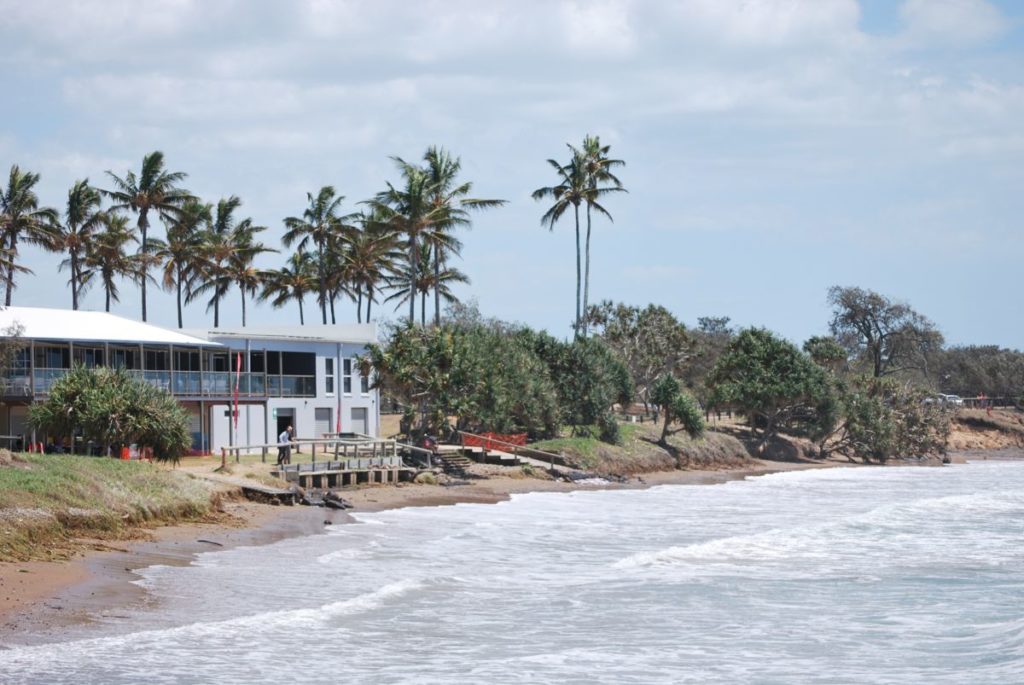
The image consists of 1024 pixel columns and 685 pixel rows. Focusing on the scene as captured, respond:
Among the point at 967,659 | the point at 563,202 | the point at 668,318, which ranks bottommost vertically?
the point at 967,659

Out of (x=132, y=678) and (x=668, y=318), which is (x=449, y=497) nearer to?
(x=132, y=678)

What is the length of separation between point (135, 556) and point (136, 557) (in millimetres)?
88

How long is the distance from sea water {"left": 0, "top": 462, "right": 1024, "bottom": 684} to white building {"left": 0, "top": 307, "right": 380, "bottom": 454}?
52.5 feet

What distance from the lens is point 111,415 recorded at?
32.7 meters

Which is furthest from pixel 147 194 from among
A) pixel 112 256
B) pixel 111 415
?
pixel 111 415

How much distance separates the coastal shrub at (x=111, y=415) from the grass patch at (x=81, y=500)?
352 cm

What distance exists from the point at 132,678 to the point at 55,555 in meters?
7.58

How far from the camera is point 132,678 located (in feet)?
42.9

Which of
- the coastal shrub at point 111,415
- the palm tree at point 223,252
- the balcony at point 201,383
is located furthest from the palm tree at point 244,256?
the coastal shrub at point 111,415

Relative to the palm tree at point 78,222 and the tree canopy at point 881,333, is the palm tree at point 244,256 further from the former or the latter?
the tree canopy at point 881,333

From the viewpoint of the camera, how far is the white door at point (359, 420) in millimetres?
58844

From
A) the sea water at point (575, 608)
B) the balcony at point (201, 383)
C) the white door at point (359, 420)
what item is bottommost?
the sea water at point (575, 608)

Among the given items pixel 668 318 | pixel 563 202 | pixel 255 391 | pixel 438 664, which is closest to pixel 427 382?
pixel 255 391

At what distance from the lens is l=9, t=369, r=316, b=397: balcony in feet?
134
